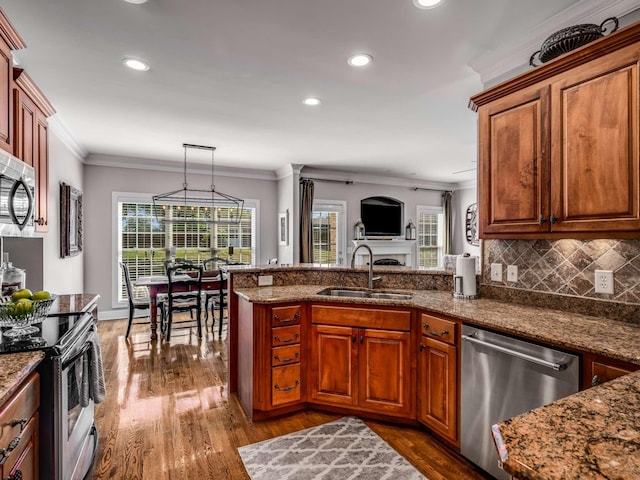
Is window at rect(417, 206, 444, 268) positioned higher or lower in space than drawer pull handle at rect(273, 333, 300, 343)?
higher

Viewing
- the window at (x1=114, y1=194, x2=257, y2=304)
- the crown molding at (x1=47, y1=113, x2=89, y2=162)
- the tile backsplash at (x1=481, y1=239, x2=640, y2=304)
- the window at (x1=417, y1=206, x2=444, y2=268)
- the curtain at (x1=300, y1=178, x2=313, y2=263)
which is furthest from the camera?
the window at (x1=417, y1=206, x2=444, y2=268)

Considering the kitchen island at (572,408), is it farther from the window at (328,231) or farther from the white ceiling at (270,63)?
the window at (328,231)

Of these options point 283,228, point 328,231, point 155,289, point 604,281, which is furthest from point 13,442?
point 328,231

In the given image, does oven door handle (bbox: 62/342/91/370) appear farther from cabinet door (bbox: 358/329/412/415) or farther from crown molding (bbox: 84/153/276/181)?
crown molding (bbox: 84/153/276/181)

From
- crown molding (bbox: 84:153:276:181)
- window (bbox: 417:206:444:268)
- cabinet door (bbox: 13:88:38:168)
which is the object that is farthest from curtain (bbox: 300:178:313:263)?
cabinet door (bbox: 13:88:38:168)

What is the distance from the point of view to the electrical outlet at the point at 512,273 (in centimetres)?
249

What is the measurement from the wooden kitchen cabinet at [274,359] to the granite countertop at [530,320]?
0.13 metres

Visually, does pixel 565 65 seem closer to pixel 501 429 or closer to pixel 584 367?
pixel 584 367

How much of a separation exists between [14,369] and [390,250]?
Answer: 700cm

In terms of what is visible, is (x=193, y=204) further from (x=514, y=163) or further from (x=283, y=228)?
(x=514, y=163)

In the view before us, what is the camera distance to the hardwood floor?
210cm

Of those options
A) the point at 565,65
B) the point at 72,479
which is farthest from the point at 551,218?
the point at 72,479

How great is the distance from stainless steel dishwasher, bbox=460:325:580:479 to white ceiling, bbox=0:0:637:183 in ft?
6.29

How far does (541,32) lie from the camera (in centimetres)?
230
